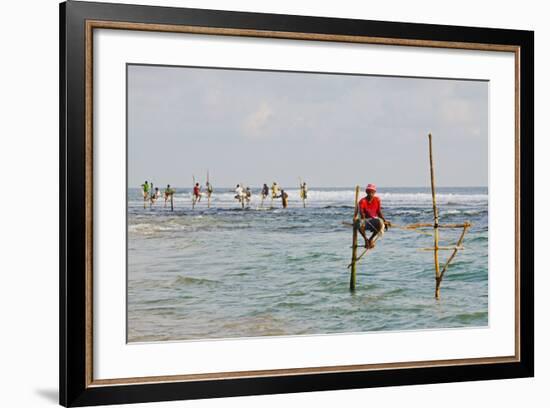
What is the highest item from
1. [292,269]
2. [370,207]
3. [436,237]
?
[370,207]

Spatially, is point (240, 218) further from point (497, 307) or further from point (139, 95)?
point (497, 307)

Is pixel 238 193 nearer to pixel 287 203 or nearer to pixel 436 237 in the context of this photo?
pixel 287 203

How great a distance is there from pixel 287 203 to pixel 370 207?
37 centimetres

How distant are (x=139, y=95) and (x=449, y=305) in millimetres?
1607

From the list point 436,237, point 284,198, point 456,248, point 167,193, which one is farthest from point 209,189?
point 456,248

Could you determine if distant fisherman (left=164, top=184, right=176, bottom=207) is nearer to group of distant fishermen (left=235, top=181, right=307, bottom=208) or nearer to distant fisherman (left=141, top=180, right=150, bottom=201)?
distant fisherman (left=141, top=180, right=150, bottom=201)

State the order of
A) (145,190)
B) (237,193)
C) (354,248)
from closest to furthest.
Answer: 1. (145,190)
2. (237,193)
3. (354,248)

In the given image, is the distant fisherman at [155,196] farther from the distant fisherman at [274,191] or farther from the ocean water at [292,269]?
the distant fisherman at [274,191]

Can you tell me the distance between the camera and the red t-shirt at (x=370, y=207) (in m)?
3.80

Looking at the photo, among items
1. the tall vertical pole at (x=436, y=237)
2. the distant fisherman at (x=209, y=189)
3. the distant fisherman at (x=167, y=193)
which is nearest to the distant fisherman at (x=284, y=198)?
the distant fisherman at (x=209, y=189)

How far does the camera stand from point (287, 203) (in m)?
3.70

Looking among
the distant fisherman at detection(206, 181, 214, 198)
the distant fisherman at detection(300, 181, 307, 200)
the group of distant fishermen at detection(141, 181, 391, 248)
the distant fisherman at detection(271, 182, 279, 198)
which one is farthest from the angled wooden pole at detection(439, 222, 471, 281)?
the distant fisherman at detection(206, 181, 214, 198)

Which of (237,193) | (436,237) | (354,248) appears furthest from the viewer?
(436,237)

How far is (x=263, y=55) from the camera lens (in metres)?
3.66
